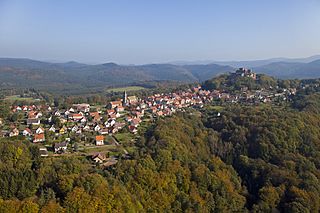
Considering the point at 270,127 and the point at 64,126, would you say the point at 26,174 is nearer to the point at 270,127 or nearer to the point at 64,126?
the point at 64,126

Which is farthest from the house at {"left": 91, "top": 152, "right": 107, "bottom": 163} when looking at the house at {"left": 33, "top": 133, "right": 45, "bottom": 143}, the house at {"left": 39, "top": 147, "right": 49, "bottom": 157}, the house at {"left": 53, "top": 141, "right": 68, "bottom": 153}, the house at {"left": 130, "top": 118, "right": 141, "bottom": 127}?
the house at {"left": 130, "top": 118, "right": 141, "bottom": 127}

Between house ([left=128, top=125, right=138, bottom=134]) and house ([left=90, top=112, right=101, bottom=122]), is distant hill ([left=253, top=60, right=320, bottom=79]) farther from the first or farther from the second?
house ([left=128, top=125, right=138, bottom=134])

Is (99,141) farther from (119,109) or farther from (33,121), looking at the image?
(119,109)

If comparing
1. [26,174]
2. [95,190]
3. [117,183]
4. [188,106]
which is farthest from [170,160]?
[188,106]

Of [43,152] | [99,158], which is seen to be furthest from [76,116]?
[99,158]

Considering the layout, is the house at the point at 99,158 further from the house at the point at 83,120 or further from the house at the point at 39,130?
the house at the point at 83,120

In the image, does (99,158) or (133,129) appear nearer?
(99,158)

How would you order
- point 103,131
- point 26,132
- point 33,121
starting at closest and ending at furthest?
point 26,132 → point 103,131 → point 33,121

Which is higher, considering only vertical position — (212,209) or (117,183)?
(117,183)

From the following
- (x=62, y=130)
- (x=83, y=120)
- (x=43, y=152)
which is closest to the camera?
(x=43, y=152)
